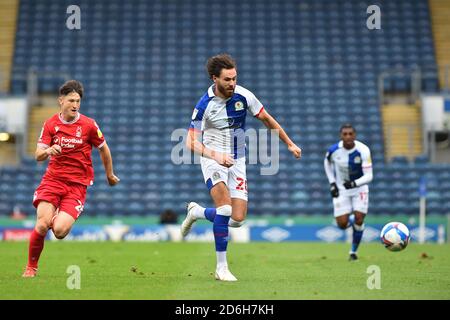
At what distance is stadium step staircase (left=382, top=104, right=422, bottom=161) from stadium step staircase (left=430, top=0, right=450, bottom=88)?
3.12 meters

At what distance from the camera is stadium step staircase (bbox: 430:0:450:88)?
35.1m

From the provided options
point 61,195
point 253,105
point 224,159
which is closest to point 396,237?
point 253,105

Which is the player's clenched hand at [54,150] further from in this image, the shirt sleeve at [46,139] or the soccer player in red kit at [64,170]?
the shirt sleeve at [46,139]

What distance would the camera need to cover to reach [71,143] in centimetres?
1115

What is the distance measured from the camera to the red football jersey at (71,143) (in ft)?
36.4

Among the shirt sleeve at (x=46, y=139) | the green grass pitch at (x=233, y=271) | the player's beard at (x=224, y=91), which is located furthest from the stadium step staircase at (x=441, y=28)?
the shirt sleeve at (x=46, y=139)

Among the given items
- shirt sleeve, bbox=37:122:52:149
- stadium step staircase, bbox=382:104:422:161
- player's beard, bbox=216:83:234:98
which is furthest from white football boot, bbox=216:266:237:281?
stadium step staircase, bbox=382:104:422:161

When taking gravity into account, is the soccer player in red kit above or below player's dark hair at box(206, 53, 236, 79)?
below

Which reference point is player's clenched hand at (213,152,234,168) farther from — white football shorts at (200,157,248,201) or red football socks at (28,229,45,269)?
red football socks at (28,229,45,269)

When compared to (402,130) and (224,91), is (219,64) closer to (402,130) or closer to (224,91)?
(224,91)

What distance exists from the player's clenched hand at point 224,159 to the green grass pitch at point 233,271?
1372 mm
